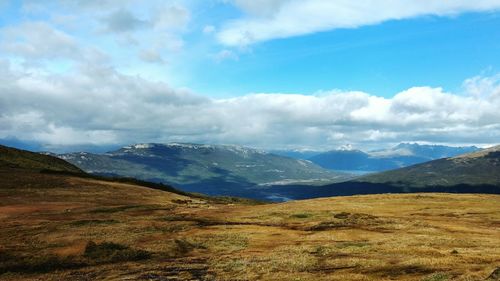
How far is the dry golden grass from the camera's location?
41031 millimetres

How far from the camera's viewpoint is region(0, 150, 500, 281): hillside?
41062 mm

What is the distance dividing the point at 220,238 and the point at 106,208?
37753 millimetres

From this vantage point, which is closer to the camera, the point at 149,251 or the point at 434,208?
the point at 149,251

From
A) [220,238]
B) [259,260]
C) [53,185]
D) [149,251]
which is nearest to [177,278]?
[259,260]

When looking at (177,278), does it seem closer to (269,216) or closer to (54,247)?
(54,247)

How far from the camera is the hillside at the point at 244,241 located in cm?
4106

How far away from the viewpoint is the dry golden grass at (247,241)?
41.0 meters

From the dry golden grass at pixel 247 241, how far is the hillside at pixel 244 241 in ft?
0.41

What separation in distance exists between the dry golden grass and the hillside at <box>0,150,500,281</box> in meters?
0.13

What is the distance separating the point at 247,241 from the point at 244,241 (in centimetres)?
39

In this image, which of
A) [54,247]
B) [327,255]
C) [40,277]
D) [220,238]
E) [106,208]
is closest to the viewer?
[40,277]

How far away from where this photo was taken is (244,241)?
58750 millimetres

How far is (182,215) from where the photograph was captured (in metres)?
84.1

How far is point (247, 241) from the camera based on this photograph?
58812 millimetres
